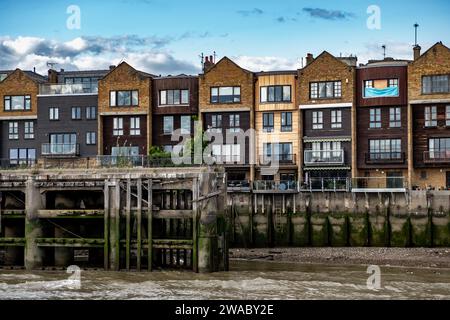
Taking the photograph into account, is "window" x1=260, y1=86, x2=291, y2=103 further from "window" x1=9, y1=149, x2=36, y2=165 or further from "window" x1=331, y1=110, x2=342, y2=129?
"window" x1=9, y1=149, x2=36, y2=165

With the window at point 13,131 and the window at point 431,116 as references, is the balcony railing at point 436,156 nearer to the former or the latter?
the window at point 431,116

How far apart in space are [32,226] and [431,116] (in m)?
31.7

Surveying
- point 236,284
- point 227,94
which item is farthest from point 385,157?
point 236,284

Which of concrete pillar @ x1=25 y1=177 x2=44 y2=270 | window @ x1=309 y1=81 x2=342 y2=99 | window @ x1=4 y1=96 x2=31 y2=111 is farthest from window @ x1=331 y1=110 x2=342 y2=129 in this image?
concrete pillar @ x1=25 y1=177 x2=44 y2=270

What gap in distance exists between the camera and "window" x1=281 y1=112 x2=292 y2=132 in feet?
200

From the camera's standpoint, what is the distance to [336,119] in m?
59.8

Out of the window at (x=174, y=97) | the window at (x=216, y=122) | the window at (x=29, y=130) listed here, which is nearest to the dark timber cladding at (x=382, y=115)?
the window at (x=216, y=122)

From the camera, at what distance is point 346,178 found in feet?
181

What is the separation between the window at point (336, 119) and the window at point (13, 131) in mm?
26392

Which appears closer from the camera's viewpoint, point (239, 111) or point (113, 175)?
point (113, 175)

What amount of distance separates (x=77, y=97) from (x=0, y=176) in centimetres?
2570

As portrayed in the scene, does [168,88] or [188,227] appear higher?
[168,88]

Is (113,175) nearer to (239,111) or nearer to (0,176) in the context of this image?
(0,176)
